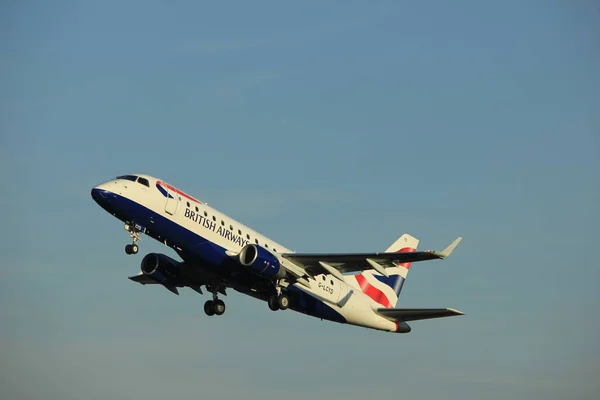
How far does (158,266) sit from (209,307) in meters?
4.11

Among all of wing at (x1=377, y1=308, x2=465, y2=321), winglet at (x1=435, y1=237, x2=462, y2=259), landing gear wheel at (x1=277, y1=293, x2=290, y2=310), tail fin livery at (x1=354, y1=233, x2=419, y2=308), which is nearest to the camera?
winglet at (x1=435, y1=237, x2=462, y2=259)

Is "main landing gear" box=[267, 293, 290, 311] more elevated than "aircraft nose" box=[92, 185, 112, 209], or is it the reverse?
"aircraft nose" box=[92, 185, 112, 209]

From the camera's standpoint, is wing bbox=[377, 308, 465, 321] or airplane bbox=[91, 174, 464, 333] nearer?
airplane bbox=[91, 174, 464, 333]

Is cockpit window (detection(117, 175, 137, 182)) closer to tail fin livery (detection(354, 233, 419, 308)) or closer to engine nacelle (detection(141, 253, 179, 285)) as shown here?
engine nacelle (detection(141, 253, 179, 285))

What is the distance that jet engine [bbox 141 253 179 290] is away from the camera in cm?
6153

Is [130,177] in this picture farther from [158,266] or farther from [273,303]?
[273,303]

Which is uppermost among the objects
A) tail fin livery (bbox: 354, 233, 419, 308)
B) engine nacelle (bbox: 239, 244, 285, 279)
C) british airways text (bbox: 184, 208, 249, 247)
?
tail fin livery (bbox: 354, 233, 419, 308)

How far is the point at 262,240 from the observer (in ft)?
196

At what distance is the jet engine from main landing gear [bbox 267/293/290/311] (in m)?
6.06

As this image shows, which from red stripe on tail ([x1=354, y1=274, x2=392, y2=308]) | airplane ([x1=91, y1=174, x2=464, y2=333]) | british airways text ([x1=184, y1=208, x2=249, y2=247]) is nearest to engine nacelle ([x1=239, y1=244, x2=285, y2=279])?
airplane ([x1=91, y1=174, x2=464, y2=333])

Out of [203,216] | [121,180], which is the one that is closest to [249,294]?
→ [203,216]

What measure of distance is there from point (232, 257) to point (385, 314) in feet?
38.3

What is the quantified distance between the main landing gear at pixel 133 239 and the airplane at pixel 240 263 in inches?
2.1

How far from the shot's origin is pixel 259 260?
56906 mm
